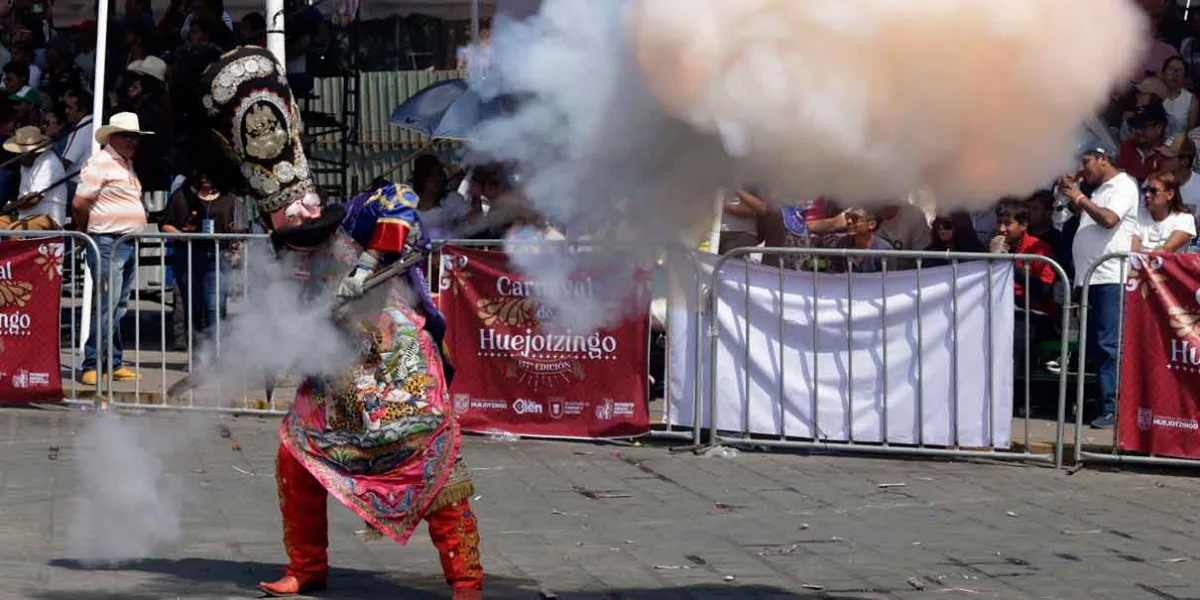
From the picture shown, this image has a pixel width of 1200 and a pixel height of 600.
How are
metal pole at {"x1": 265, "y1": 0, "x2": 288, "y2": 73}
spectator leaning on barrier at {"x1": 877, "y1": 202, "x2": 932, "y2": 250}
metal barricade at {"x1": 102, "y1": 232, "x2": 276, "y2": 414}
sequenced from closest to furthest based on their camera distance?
spectator leaning on barrier at {"x1": 877, "y1": 202, "x2": 932, "y2": 250} < metal barricade at {"x1": 102, "y1": 232, "x2": 276, "y2": 414} < metal pole at {"x1": 265, "y1": 0, "x2": 288, "y2": 73}

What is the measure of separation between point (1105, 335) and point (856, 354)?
4.84 feet

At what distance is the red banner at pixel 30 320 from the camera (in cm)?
1152

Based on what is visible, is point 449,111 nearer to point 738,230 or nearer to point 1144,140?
point 738,230

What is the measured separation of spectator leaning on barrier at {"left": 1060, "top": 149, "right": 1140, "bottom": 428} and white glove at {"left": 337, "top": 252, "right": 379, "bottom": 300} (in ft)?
16.4

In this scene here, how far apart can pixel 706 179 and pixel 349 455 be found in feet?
5.44

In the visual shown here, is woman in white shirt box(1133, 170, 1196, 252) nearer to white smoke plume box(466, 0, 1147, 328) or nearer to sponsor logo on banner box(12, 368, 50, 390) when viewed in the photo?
white smoke plume box(466, 0, 1147, 328)

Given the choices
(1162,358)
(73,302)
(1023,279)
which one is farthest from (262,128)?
(1162,358)

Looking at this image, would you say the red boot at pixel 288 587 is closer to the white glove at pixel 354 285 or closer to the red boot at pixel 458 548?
the red boot at pixel 458 548

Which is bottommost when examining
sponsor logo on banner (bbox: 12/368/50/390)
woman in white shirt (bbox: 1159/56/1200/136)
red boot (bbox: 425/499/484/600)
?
red boot (bbox: 425/499/484/600)

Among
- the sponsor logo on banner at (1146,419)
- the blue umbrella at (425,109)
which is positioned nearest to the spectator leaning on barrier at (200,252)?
the blue umbrella at (425,109)

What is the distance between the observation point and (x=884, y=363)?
33.1 feet

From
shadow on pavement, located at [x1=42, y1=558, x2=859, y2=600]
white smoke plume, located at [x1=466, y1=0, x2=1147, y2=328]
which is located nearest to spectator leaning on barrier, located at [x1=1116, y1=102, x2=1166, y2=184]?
shadow on pavement, located at [x1=42, y1=558, x2=859, y2=600]

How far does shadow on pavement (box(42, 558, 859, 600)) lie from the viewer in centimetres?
671

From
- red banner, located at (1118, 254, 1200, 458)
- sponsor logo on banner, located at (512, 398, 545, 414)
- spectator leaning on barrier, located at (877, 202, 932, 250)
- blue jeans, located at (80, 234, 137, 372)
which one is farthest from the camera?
blue jeans, located at (80, 234, 137, 372)
